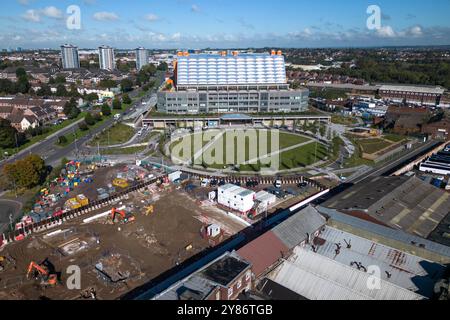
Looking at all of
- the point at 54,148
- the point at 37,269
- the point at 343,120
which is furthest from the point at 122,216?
the point at 343,120

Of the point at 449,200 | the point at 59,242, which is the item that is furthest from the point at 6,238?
the point at 449,200

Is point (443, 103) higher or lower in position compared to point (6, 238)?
higher

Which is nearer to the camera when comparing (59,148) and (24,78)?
(59,148)

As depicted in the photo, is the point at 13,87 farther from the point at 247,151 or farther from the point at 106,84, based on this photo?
the point at 247,151

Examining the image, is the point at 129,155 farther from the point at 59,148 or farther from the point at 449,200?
the point at 449,200

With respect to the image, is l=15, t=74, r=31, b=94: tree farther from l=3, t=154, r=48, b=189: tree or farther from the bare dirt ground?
the bare dirt ground

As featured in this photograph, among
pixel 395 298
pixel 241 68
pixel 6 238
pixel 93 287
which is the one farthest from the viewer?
pixel 241 68

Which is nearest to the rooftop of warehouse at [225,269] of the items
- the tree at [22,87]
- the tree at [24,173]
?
the tree at [24,173]
